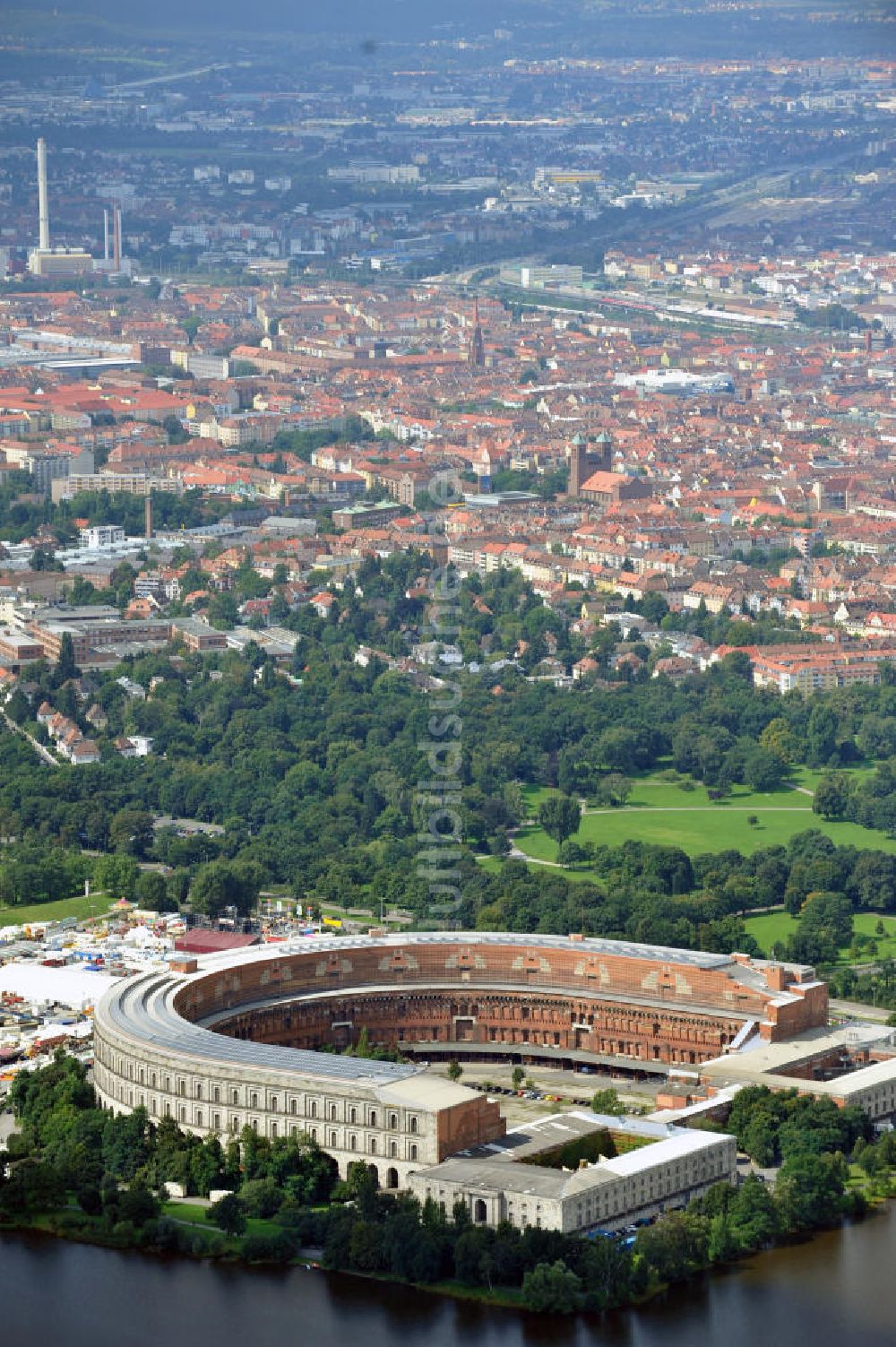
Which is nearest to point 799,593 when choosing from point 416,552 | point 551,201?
point 416,552

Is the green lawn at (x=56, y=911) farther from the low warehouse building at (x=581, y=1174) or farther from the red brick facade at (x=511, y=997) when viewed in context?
the low warehouse building at (x=581, y=1174)

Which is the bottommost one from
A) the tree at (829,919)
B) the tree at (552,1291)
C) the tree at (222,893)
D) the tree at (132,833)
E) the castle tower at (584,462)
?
the castle tower at (584,462)

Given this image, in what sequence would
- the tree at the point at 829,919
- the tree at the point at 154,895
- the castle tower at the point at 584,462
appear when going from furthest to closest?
the castle tower at the point at 584,462
the tree at the point at 154,895
the tree at the point at 829,919

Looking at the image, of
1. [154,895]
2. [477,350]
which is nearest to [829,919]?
[154,895]

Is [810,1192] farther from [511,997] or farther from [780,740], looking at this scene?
[780,740]

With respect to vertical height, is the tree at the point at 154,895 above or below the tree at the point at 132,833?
above

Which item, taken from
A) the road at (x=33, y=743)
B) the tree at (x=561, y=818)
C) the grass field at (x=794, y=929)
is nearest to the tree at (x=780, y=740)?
the tree at (x=561, y=818)

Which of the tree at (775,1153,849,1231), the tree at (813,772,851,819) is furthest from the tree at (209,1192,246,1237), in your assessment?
the tree at (813,772,851,819)

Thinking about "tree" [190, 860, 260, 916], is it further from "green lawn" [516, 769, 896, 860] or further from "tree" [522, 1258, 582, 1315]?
"tree" [522, 1258, 582, 1315]
